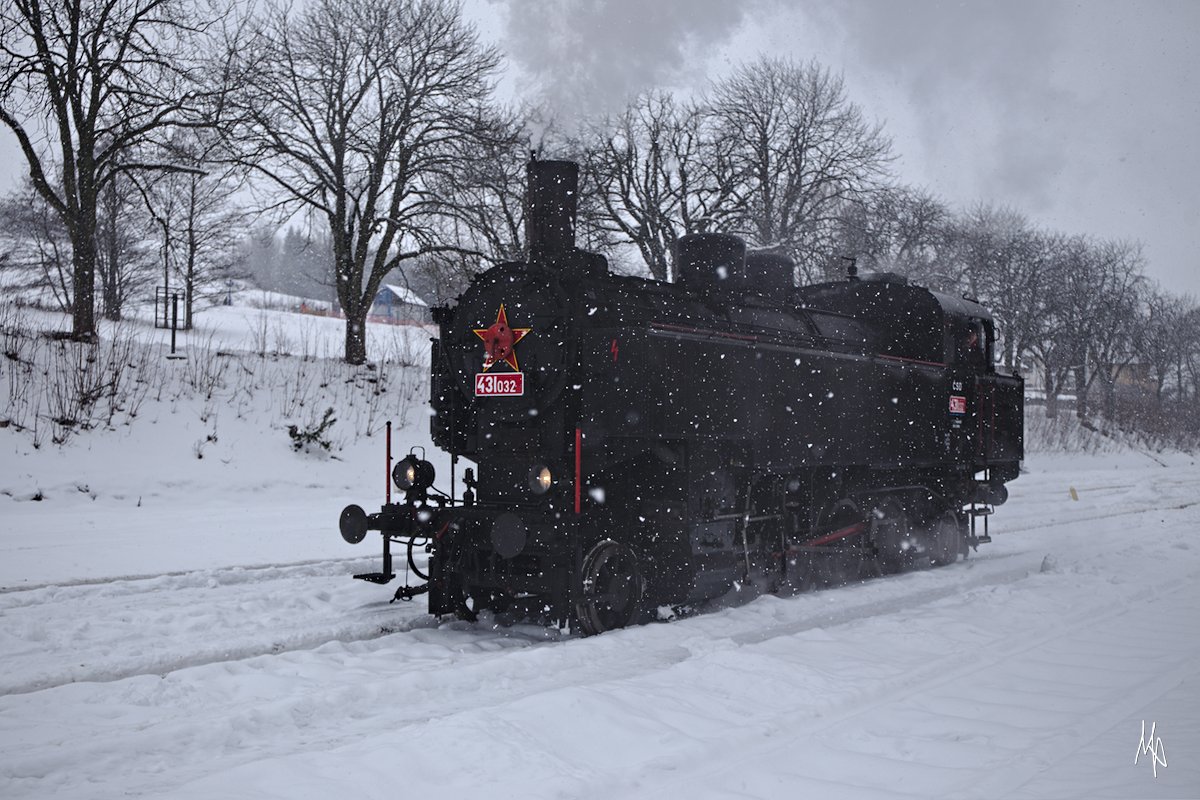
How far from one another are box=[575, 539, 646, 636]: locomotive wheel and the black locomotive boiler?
0.05ft

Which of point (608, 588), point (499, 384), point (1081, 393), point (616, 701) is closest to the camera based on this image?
point (616, 701)

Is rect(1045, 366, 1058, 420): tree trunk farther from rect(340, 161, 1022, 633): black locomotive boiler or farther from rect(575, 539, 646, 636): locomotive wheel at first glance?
rect(575, 539, 646, 636): locomotive wheel

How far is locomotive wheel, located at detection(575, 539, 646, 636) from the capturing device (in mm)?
7023

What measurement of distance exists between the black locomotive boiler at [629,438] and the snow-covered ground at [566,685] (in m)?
0.48

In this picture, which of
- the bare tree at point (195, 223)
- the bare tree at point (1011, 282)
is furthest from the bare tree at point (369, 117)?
the bare tree at point (1011, 282)

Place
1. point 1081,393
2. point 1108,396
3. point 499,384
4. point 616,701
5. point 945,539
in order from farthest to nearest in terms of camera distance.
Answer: point 1108,396 → point 1081,393 → point 945,539 → point 499,384 → point 616,701

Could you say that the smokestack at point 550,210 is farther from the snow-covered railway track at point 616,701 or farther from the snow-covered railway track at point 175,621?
the snow-covered railway track at point 175,621

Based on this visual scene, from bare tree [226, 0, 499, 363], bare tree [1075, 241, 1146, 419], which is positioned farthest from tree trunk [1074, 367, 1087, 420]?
bare tree [226, 0, 499, 363]

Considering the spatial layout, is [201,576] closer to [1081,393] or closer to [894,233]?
[894,233]

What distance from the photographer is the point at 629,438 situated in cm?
762

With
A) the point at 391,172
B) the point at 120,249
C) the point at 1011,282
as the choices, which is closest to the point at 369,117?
the point at 391,172

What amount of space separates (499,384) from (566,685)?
2972 mm

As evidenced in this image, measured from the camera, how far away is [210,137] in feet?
65.4

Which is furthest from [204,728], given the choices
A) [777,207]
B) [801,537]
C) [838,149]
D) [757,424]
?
[838,149]
